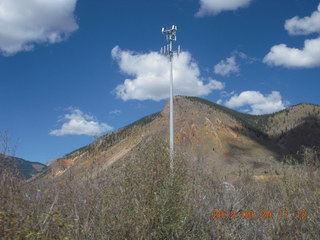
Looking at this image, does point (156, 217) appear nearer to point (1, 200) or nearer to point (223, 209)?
point (1, 200)

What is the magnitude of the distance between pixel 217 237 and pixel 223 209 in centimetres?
214

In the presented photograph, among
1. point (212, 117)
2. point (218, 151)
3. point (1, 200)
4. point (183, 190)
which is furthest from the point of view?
point (212, 117)

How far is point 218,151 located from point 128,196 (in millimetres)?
118157

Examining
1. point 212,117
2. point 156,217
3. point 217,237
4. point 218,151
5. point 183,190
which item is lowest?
point 217,237

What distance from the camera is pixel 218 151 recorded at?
122875 millimetres

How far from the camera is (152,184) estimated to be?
736 centimetres

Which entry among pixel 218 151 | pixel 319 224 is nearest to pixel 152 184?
pixel 319 224

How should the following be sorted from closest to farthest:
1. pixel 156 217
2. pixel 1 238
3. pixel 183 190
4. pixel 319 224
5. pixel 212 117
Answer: pixel 1 238 < pixel 156 217 < pixel 183 190 < pixel 319 224 < pixel 212 117

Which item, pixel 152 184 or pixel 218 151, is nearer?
pixel 152 184

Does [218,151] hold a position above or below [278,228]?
above
